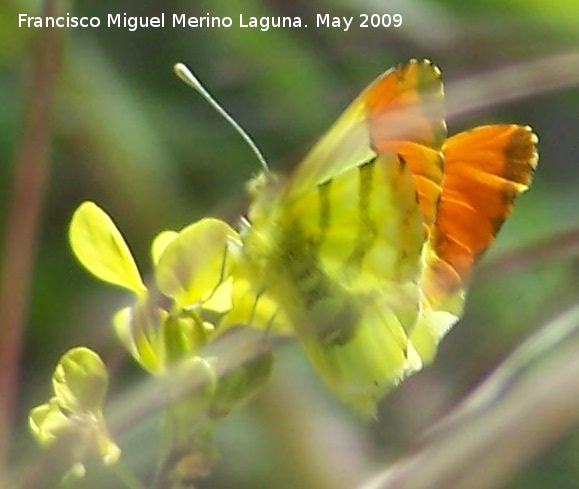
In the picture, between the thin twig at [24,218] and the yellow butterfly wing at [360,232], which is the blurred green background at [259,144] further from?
the yellow butterfly wing at [360,232]

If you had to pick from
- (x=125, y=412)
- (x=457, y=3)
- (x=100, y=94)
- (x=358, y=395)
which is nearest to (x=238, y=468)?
(x=125, y=412)

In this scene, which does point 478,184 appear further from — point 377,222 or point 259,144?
point 259,144

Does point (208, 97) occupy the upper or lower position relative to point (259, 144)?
upper

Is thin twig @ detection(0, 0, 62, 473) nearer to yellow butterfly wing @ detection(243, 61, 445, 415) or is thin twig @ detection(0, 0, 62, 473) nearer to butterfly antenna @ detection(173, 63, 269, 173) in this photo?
butterfly antenna @ detection(173, 63, 269, 173)

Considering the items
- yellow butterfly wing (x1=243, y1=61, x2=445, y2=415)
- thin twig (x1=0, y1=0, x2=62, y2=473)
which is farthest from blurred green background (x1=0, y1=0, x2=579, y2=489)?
yellow butterfly wing (x1=243, y1=61, x2=445, y2=415)

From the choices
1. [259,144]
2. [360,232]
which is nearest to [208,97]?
[360,232]

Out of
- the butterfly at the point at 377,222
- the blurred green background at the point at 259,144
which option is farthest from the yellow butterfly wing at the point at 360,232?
the blurred green background at the point at 259,144

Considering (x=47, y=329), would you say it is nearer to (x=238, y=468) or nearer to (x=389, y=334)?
(x=238, y=468)

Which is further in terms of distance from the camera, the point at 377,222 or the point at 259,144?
the point at 259,144
